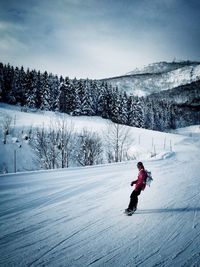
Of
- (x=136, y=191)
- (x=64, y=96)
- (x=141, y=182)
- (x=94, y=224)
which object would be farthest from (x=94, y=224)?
(x=64, y=96)

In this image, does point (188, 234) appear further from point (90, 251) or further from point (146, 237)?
point (90, 251)

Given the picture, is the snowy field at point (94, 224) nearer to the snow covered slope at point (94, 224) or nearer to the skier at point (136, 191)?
the snow covered slope at point (94, 224)

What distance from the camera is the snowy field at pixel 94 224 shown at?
4.16 m

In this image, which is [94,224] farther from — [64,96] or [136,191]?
[64,96]

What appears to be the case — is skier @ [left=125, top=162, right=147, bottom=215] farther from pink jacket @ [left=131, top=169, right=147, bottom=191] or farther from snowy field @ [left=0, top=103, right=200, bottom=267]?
snowy field @ [left=0, top=103, right=200, bottom=267]

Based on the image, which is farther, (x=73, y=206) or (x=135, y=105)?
(x=135, y=105)

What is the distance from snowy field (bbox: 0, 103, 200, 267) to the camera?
13.6ft

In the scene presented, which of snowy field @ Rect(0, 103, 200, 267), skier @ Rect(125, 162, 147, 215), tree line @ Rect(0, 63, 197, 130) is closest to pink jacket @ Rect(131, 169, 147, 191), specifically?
skier @ Rect(125, 162, 147, 215)

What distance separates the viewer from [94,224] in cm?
569

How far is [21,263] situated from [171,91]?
189 m

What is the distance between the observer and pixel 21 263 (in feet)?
12.8

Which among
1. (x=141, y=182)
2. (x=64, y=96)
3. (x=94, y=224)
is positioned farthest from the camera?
(x=64, y=96)

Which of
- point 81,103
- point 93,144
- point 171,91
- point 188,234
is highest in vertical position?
point 171,91

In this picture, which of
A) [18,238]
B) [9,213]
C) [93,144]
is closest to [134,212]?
[18,238]
